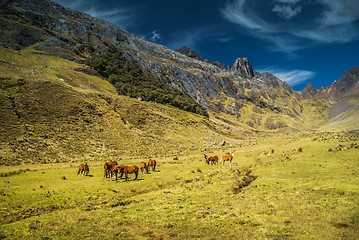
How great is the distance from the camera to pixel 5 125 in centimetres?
4262

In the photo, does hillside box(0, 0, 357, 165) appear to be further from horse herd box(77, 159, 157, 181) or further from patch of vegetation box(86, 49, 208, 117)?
horse herd box(77, 159, 157, 181)

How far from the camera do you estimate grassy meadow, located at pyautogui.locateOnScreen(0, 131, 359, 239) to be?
11555mm

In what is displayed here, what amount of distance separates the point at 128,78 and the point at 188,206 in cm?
12719

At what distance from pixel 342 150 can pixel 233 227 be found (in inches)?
1151

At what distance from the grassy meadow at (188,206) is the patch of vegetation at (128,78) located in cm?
8856

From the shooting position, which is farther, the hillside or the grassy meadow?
the hillside

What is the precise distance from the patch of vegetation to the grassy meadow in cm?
8856

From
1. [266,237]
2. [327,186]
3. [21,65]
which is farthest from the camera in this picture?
[21,65]

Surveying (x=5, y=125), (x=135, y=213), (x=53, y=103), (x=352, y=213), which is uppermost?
(x=53, y=103)

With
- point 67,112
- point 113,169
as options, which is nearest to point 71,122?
point 67,112

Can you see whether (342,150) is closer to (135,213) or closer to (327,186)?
(327,186)

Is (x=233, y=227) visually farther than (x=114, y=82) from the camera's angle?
No

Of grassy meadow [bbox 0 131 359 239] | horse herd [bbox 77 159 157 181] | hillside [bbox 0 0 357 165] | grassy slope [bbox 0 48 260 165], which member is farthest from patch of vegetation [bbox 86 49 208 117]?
grassy meadow [bbox 0 131 359 239]

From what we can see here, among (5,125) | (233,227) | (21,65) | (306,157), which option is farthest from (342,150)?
(21,65)
